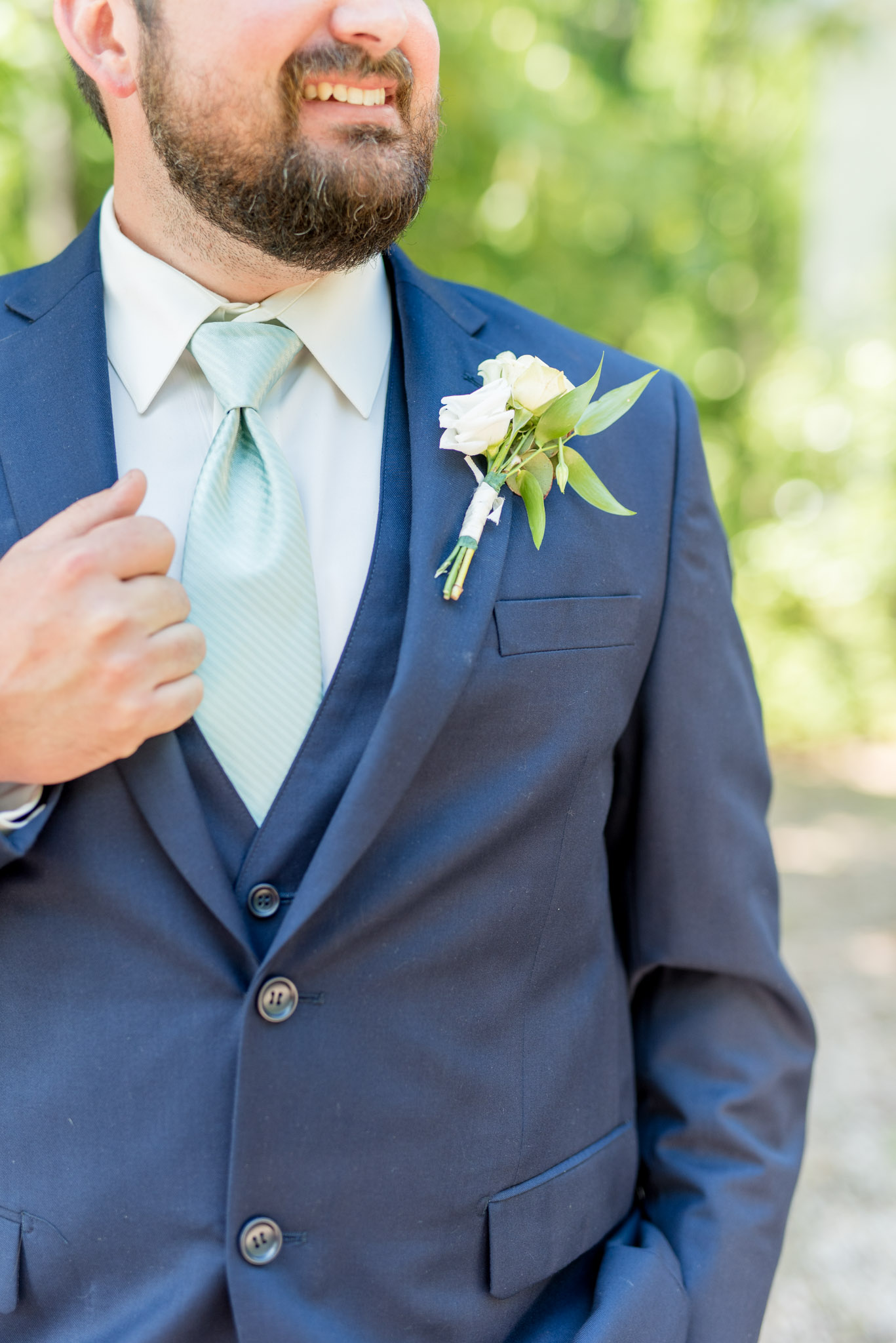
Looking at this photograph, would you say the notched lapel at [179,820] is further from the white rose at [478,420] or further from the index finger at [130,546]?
the white rose at [478,420]

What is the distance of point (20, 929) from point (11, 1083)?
0.17 metres

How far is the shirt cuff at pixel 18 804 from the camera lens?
1.24 metres

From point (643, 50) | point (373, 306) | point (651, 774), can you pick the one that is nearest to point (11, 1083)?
point (651, 774)

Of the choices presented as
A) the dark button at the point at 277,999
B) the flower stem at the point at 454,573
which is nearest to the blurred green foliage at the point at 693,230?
the flower stem at the point at 454,573

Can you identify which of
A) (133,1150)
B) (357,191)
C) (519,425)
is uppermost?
(357,191)

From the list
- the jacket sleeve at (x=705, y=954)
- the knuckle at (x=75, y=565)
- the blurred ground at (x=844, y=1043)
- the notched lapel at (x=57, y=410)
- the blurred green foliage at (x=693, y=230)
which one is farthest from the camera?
the blurred green foliage at (x=693, y=230)

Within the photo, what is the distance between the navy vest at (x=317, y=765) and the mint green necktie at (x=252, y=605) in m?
0.02

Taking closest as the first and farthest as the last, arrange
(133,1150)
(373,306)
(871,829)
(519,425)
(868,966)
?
(133,1150), (519,425), (373,306), (868,966), (871,829)

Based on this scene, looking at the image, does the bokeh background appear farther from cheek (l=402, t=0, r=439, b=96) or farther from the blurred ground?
cheek (l=402, t=0, r=439, b=96)

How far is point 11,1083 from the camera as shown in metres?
1.29

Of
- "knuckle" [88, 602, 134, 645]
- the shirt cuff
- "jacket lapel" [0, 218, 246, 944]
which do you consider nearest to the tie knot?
"jacket lapel" [0, 218, 246, 944]

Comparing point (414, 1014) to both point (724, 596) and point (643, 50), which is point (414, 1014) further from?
point (643, 50)

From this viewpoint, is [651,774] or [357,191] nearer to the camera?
[357,191]

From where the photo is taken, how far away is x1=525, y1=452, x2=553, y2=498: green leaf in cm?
141
